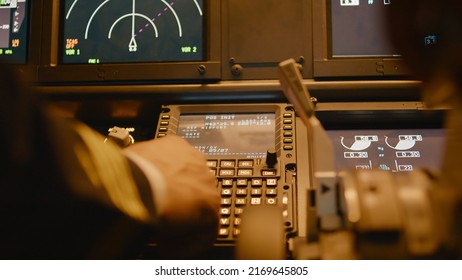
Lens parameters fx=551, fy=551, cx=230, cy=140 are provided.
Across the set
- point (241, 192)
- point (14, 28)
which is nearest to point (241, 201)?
point (241, 192)

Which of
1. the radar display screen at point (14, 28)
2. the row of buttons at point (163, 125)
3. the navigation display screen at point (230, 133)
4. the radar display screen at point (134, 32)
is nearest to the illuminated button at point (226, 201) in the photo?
the navigation display screen at point (230, 133)

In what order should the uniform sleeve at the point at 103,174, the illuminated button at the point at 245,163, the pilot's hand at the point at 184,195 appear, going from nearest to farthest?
the uniform sleeve at the point at 103,174 → the pilot's hand at the point at 184,195 → the illuminated button at the point at 245,163

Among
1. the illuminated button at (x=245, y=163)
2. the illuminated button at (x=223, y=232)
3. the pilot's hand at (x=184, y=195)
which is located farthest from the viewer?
the illuminated button at (x=245, y=163)

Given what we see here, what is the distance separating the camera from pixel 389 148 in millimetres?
1127

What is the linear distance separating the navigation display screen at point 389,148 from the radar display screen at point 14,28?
2.46 feet

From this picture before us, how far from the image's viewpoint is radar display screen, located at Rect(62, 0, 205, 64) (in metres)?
1.27

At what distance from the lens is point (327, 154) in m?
0.62

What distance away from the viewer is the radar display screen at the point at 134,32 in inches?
50.0

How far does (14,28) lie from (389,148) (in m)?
0.91

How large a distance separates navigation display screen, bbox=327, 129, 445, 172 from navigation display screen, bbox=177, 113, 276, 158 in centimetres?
15

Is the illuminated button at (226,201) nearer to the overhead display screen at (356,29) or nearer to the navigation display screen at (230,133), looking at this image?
the navigation display screen at (230,133)

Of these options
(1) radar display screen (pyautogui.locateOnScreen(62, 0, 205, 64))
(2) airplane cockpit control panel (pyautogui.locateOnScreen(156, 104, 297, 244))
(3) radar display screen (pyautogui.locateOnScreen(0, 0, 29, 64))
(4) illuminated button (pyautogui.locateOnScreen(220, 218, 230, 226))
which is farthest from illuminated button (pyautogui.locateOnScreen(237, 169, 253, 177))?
(3) radar display screen (pyautogui.locateOnScreen(0, 0, 29, 64))

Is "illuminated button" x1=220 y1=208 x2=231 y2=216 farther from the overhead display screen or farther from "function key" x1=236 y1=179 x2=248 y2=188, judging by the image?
the overhead display screen

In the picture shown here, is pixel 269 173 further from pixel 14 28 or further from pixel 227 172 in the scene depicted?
pixel 14 28
